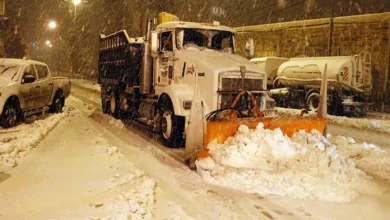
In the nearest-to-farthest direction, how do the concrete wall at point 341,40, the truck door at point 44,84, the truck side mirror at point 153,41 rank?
1. the truck side mirror at point 153,41
2. the truck door at point 44,84
3. the concrete wall at point 341,40

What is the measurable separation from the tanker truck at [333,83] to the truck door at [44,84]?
11.1 meters

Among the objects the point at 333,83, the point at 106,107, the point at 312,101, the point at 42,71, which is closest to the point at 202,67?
the point at 42,71

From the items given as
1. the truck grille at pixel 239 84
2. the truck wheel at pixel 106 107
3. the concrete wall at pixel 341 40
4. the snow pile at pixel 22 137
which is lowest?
the snow pile at pixel 22 137

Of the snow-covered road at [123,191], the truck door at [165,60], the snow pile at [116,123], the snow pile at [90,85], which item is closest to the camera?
the snow-covered road at [123,191]

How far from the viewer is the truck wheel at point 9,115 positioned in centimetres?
998

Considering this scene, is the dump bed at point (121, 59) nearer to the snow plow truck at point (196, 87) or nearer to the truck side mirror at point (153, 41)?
the snow plow truck at point (196, 87)

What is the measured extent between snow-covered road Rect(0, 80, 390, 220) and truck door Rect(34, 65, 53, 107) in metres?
3.59

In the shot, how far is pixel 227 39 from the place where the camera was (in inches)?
405

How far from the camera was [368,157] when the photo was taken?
8148 millimetres

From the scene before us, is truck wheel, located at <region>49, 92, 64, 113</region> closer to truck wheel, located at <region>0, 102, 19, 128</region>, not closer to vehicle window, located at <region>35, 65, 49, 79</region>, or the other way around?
vehicle window, located at <region>35, 65, 49, 79</region>

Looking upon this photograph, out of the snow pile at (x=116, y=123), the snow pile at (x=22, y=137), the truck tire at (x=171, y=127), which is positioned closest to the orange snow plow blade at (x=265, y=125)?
the truck tire at (x=171, y=127)

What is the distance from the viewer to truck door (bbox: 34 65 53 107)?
39.4 ft

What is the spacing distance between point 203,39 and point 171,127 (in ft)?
8.05

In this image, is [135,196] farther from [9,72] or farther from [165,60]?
[9,72]
